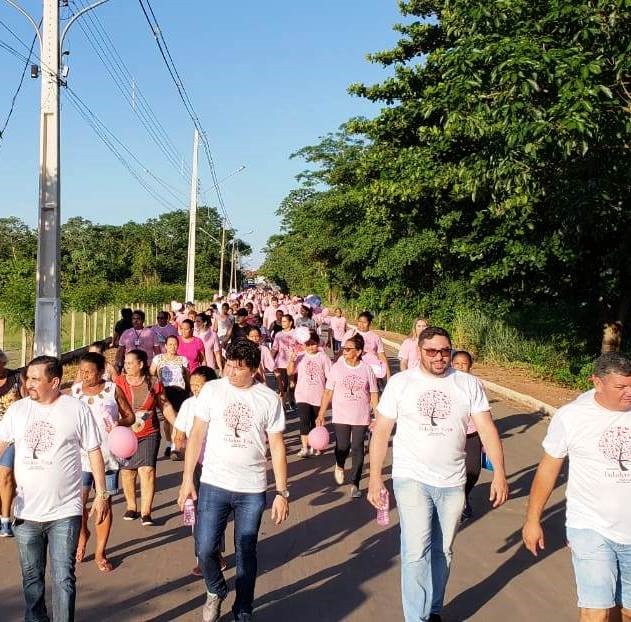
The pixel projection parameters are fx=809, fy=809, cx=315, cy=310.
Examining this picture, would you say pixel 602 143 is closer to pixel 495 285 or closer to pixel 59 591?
pixel 59 591

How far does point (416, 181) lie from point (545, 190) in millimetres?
4622

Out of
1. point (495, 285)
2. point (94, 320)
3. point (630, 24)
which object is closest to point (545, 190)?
point (630, 24)

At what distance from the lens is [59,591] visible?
13.8 feet

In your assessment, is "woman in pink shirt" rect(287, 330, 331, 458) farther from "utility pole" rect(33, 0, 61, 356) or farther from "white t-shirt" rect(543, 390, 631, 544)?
"white t-shirt" rect(543, 390, 631, 544)

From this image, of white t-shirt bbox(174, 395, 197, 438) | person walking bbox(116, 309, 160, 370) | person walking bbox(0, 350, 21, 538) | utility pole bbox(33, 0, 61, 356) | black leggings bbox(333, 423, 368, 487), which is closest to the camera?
white t-shirt bbox(174, 395, 197, 438)

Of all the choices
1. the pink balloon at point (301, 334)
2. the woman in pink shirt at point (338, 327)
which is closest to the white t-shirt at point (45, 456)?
the pink balloon at point (301, 334)

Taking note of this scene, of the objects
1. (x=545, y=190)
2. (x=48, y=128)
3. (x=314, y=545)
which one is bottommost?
(x=314, y=545)

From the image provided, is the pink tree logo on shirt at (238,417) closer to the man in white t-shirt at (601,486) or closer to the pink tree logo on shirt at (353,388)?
the man in white t-shirt at (601,486)

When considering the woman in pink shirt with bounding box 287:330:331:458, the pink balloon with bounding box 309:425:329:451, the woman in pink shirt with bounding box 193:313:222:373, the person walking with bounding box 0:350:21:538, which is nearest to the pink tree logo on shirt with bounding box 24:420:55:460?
the person walking with bounding box 0:350:21:538

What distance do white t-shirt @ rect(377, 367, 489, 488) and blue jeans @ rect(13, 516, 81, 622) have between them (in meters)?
1.82

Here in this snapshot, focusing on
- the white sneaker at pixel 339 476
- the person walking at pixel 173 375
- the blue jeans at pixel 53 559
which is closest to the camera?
the blue jeans at pixel 53 559

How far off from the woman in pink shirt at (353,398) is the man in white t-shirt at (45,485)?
13.5ft

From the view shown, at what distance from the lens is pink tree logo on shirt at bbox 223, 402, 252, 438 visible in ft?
15.3

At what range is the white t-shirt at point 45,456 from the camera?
168 inches
